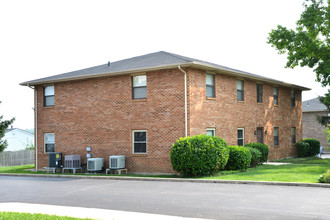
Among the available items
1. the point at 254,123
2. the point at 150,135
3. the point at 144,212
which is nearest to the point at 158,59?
the point at 150,135

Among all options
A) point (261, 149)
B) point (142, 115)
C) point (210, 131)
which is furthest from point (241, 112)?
point (142, 115)

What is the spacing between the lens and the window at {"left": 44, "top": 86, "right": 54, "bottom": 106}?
24.4m

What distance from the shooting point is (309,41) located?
2619cm

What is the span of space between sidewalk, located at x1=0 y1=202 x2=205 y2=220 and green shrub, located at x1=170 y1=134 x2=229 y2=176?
24.4ft

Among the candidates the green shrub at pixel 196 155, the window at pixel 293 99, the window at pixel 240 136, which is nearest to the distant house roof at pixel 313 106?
the window at pixel 293 99

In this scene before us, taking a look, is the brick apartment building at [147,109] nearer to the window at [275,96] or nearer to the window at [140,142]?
the window at [140,142]

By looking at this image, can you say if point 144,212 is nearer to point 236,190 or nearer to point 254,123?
point 236,190

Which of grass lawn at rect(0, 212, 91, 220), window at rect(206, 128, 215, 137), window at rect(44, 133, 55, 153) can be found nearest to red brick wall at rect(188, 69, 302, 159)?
window at rect(206, 128, 215, 137)

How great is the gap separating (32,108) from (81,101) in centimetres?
448

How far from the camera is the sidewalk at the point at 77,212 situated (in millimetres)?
9081

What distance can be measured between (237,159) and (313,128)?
26.6 metres

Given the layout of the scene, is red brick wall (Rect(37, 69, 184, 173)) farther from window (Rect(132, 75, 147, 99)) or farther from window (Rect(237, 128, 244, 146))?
window (Rect(237, 128, 244, 146))

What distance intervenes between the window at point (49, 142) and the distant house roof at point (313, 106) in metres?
29.3

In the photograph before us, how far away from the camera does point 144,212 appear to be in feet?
32.0
